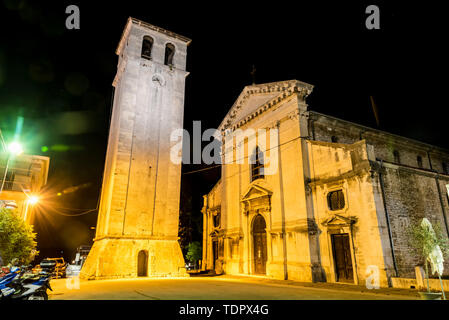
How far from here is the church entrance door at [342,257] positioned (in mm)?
13344

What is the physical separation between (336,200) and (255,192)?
20.1 feet

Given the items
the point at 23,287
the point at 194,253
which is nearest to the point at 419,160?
the point at 194,253

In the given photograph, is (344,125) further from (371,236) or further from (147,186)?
(147,186)

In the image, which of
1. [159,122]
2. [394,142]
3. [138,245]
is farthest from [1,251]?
[394,142]

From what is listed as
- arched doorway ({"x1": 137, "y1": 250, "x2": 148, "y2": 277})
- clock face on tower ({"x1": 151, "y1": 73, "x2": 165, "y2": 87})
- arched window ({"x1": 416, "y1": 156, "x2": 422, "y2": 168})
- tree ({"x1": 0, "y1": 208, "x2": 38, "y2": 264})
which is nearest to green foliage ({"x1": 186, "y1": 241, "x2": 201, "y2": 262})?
arched doorway ({"x1": 137, "y1": 250, "x2": 148, "y2": 277})

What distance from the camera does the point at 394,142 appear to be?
65.5 feet

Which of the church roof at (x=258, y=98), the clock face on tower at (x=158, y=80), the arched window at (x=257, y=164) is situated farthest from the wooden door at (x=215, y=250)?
the clock face on tower at (x=158, y=80)

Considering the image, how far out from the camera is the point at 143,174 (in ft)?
60.2

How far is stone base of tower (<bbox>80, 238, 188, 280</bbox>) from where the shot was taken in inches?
615

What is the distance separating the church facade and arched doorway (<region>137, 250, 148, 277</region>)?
6.21m

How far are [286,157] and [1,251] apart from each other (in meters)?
17.1

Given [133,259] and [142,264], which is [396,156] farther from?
[133,259]

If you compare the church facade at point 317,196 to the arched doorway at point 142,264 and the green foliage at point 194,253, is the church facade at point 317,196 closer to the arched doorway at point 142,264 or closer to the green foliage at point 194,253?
the arched doorway at point 142,264

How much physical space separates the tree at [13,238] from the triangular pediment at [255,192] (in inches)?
543
